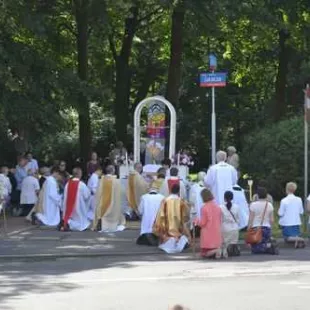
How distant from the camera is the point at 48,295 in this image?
33.3 ft

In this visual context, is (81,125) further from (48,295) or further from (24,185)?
(48,295)

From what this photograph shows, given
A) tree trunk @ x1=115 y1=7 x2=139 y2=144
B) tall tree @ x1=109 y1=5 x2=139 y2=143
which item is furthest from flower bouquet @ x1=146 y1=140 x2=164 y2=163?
tree trunk @ x1=115 y1=7 x2=139 y2=144

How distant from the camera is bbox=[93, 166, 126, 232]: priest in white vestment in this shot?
1862cm

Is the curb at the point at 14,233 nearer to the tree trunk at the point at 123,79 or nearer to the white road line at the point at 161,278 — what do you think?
the white road line at the point at 161,278

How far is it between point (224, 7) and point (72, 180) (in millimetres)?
9269

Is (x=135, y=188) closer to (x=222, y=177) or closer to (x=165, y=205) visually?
(x=222, y=177)

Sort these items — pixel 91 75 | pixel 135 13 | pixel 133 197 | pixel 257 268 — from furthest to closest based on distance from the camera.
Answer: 1. pixel 91 75
2. pixel 135 13
3. pixel 133 197
4. pixel 257 268

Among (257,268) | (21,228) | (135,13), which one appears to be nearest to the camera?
(257,268)

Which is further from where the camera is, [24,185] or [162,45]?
[162,45]

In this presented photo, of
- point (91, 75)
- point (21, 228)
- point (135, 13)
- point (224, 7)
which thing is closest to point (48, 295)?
point (21, 228)

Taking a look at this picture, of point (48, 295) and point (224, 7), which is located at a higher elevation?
point (224, 7)

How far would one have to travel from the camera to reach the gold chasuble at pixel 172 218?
15.5 m

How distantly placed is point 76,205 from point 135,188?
7.59 feet

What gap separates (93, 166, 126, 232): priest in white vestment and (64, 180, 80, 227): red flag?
0.66m
